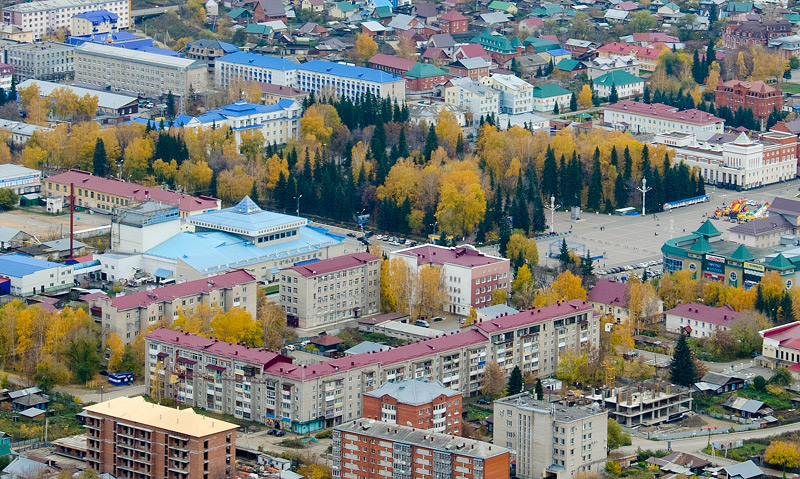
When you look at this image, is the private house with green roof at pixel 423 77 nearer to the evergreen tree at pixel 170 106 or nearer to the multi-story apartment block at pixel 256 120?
the multi-story apartment block at pixel 256 120

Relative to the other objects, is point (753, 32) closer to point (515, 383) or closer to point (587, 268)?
point (587, 268)

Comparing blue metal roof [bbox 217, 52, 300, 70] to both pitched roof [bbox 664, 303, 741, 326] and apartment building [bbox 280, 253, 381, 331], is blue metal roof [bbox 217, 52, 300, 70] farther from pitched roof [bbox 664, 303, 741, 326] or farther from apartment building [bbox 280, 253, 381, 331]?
pitched roof [bbox 664, 303, 741, 326]

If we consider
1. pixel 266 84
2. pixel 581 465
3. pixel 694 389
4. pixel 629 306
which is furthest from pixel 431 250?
pixel 266 84

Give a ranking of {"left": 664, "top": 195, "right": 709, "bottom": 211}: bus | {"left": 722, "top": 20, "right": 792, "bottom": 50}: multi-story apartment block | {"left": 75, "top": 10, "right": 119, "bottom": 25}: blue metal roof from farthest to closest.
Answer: {"left": 722, "top": 20, "right": 792, "bottom": 50}: multi-story apartment block → {"left": 75, "top": 10, "right": 119, "bottom": 25}: blue metal roof → {"left": 664, "top": 195, "right": 709, "bottom": 211}: bus

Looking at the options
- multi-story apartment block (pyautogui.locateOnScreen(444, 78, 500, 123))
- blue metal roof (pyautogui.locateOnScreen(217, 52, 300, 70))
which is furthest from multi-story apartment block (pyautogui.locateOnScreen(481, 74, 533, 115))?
blue metal roof (pyautogui.locateOnScreen(217, 52, 300, 70))

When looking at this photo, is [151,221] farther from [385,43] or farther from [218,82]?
[385,43]

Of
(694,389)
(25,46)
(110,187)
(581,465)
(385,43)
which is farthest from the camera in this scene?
(385,43)

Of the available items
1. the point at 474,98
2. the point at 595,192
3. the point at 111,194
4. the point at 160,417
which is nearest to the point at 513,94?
the point at 474,98
